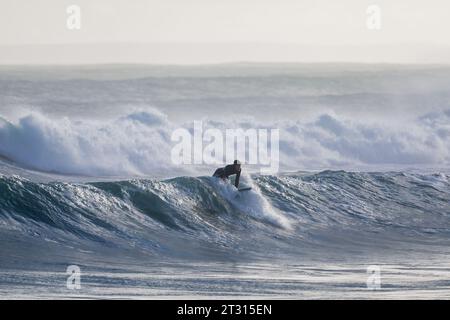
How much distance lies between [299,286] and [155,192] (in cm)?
718

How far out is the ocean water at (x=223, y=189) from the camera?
1591 cm

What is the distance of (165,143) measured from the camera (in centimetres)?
3023

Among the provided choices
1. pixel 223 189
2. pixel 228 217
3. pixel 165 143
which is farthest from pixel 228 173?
pixel 165 143

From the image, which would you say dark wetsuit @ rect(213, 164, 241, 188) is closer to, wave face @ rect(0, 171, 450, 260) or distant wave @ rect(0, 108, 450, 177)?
wave face @ rect(0, 171, 450, 260)

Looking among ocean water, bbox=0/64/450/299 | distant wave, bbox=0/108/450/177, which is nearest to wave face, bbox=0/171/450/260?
ocean water, bbox=0/64/450/299

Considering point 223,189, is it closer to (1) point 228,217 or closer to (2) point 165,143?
(1) point 228,217

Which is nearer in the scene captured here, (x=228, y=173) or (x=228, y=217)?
(x=228, y=217)

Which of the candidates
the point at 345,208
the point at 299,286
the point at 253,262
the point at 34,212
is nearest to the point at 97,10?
the point at 345,208

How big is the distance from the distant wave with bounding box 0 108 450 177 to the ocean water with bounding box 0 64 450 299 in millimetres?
64

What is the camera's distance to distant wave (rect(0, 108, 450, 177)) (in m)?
27.1

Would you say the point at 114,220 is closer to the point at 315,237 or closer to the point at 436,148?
the point at 315,237

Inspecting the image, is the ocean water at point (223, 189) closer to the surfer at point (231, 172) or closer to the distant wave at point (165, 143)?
the distant wave at point (165, 143)

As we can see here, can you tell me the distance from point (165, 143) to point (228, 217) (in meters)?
8.95

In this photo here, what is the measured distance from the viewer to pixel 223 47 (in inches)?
1519
